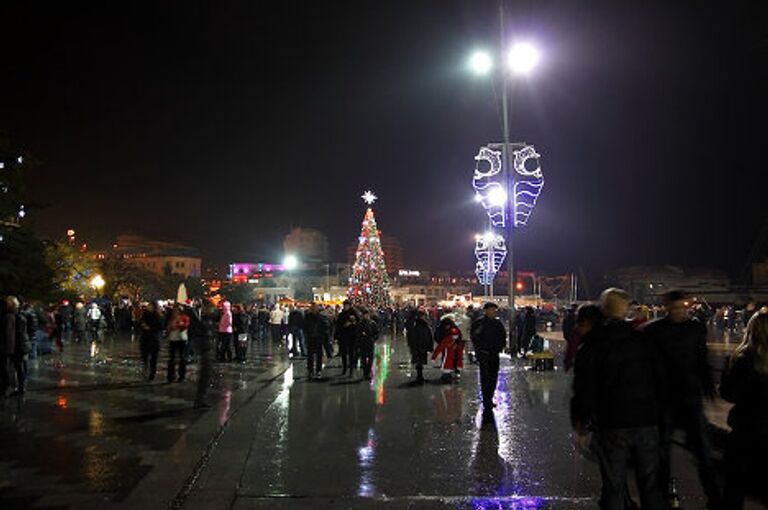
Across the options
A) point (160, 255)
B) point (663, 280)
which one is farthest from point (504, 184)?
point (160, 255)

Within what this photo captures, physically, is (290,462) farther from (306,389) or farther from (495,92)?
(495,92)

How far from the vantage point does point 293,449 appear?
26.4 feet

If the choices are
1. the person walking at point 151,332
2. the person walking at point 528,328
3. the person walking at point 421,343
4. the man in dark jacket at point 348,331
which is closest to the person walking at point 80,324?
the person walking at point 151,332

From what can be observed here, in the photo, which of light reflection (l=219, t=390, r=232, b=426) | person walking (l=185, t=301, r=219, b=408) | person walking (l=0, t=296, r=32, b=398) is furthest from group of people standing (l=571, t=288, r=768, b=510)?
person walking (l=0, t=296, r=32, b=398)

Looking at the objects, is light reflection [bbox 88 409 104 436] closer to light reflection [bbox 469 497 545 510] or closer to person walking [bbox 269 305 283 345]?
light reflection [bbox 469 497 545 510]

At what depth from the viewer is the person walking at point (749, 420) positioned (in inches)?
190

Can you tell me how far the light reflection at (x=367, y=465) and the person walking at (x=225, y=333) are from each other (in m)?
11.1

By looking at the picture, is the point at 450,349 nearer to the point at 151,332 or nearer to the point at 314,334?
the point at 314,334

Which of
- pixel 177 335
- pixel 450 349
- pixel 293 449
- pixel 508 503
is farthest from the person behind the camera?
pixel 450 349

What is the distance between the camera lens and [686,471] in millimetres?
7160

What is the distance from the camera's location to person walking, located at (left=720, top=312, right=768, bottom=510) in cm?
482

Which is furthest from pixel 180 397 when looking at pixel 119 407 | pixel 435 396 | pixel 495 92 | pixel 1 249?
pixel 1 249

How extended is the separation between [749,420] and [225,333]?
16.6 metres

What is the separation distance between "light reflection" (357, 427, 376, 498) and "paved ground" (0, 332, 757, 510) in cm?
3
